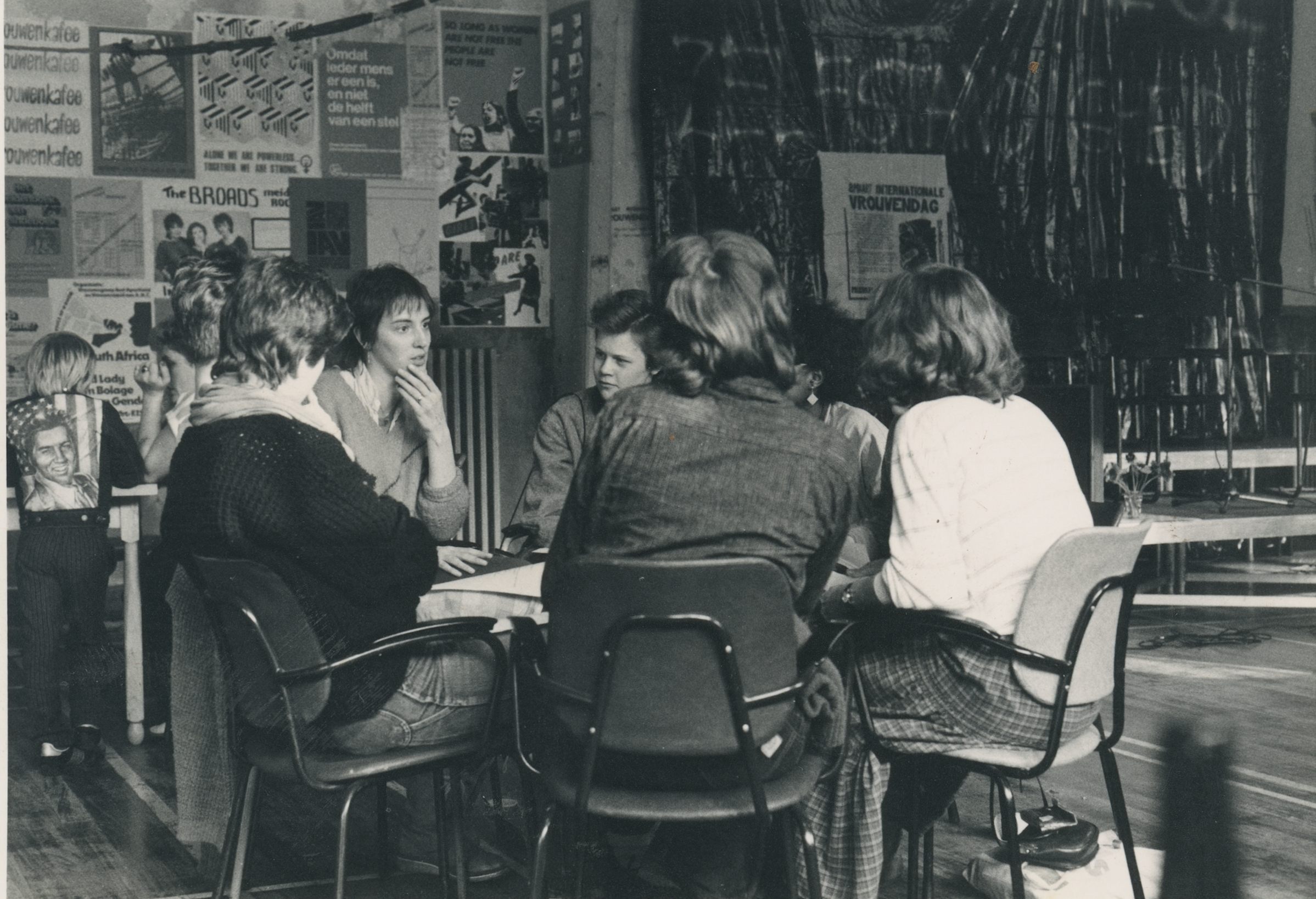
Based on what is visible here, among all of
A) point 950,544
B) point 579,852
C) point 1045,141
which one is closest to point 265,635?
point 579,852

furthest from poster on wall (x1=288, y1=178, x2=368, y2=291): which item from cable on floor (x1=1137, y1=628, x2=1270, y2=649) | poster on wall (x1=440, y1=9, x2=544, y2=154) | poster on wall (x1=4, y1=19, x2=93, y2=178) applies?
cable on floor (x1=1137, y1=628, x2=1270, y2=649)

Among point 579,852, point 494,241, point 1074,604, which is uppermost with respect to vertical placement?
point 494,241

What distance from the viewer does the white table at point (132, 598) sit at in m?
Answer: 4.11

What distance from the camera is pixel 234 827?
2330mm

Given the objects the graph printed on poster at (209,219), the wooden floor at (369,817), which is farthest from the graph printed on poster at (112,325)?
the wooden floor at (369,817)

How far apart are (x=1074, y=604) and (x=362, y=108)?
4.52m

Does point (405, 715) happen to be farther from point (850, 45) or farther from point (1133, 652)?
point (850, 45)

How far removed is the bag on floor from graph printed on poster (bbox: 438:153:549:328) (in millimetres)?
3804

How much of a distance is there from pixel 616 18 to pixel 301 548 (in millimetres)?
3795

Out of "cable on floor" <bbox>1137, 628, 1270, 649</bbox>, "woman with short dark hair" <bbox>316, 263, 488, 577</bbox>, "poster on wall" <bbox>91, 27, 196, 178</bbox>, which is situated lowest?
"cable on floor" <bbox>1137, 628, 1270, 649</bbox>

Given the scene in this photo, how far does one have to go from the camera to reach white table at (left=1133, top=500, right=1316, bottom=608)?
429 cm

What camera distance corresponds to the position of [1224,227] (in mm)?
7035

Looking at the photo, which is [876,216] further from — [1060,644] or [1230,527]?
[1060,644]

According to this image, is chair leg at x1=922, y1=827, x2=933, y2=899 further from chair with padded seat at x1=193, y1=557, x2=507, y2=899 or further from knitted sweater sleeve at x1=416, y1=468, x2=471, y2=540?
knitted sweater sleeve at x1=416, y1=468, x2=471, y2=540
